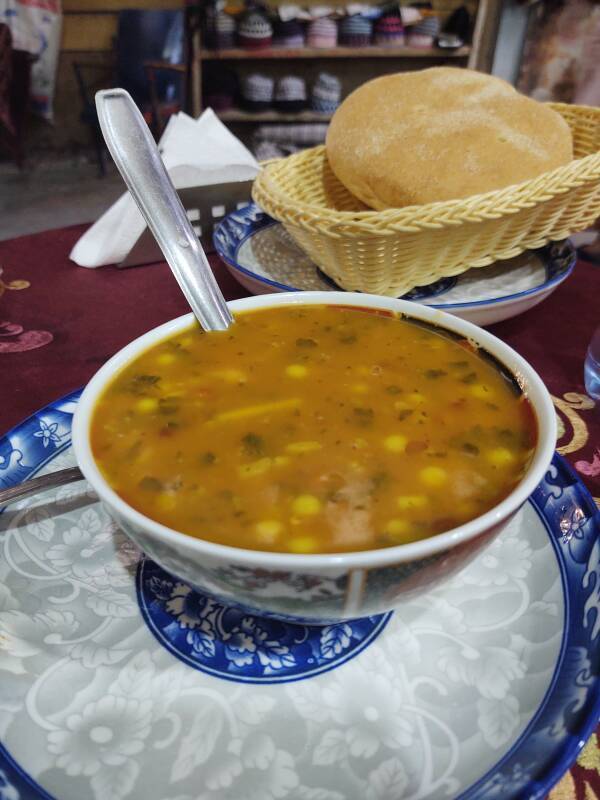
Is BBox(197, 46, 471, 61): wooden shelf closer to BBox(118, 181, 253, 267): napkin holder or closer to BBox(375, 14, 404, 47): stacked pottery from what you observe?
BBox(375, 14, 404, 47): stacked pottery

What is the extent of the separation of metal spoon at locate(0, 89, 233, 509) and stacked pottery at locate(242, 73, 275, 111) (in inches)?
227

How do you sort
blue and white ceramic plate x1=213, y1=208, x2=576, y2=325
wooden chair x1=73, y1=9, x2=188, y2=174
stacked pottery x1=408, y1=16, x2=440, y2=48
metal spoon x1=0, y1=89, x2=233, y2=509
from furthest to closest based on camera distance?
stacked pottery x1=408, y1=16, x2=440, y2=48 < wooden chair x1=73, y1=9, x2=188, y2=174 < blue and white ceramic plate x1=213, y1=208, x2=576, y2=325 < metal spoon x1=0, y1=89, x2=233, y2=509

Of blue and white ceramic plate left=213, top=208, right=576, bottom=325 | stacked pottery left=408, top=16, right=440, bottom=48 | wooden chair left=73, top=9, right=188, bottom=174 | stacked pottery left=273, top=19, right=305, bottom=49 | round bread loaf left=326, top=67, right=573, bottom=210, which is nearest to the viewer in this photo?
blue and white ceramic plate left=213, top=208, right=576, bottom=325

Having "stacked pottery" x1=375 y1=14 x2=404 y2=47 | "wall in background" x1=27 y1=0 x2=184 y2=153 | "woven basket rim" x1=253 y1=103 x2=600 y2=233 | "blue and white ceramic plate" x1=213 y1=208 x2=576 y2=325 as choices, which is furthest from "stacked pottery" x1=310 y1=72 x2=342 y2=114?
"woven basket rim" x1=253 y1=103 x2=600 y2=233

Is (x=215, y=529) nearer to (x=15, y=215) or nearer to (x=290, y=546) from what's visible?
(x=290, y=546)

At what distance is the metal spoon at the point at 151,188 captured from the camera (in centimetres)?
101

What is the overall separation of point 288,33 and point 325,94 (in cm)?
64

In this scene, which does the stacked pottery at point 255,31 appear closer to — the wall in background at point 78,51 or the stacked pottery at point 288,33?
the stacked pottery at point 288,33

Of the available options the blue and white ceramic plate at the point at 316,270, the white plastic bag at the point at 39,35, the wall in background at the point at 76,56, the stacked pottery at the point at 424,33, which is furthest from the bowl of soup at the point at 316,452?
the wall in background at the point at 76,56

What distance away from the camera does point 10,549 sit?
82 centimetres

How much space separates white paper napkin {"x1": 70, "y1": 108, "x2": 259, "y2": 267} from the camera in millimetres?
1601

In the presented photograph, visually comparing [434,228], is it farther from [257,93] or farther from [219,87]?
[219,87]

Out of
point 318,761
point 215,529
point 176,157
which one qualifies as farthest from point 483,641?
point 176,157

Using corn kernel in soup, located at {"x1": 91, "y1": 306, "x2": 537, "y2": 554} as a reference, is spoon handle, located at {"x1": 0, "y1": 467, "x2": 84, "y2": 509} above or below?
below
